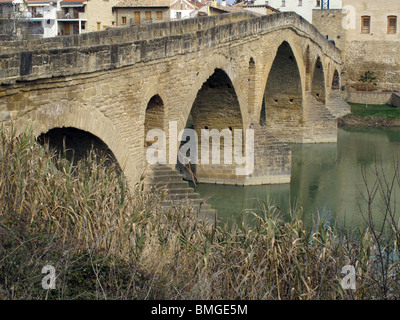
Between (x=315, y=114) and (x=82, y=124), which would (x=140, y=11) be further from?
(x=82, y=124)

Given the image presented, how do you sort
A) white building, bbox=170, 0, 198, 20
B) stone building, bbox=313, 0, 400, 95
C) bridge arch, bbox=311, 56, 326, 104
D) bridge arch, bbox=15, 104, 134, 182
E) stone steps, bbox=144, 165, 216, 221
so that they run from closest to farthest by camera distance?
bridge arch, bbox=15, 104, 134, 182
stone steps, bbox=144, 165, 216, 221
bridge arch, bbox=311, 56, 326, 104
white building, bbox=170, 0, 198, 20
stone building, bbox=313, 0, 400, 95

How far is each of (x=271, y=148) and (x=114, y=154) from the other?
8248 millimetres

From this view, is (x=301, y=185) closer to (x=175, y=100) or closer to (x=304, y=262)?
(x=175, y=100)

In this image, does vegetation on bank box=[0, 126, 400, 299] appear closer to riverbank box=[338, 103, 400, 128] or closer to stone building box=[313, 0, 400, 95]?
riverbank box=[338, 103, 400, 128]

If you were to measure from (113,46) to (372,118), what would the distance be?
20.9m

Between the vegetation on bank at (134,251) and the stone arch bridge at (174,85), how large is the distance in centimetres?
127

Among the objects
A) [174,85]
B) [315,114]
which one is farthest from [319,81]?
[174,85]

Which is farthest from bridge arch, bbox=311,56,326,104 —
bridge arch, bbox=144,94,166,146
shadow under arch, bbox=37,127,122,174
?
shadow under arch, bbox=37,127,122,174

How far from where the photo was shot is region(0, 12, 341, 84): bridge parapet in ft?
25.5

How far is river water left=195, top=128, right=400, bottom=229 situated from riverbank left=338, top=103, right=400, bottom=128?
136 centimetres

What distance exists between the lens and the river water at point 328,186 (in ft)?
48.7

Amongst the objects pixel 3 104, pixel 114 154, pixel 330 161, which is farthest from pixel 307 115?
pixel 3 104

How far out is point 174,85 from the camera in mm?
11969
